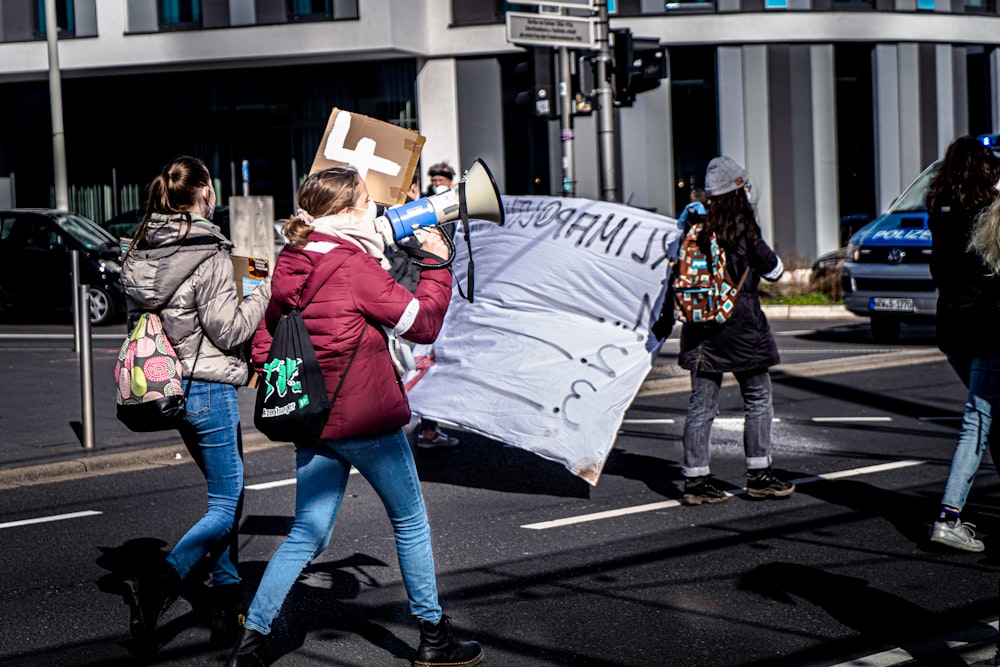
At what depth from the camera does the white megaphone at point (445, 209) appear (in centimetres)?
429

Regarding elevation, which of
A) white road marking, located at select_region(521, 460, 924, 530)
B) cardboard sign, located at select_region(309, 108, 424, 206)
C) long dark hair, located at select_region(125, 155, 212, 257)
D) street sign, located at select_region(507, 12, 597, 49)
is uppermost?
street sign, located at select_region(507, 12, 597, 49)

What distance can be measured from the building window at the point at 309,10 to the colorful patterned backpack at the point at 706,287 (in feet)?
67.8

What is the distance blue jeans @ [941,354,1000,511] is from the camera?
568 centimetres

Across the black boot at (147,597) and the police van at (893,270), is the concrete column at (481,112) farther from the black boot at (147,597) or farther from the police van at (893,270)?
the black boot at (147,597)

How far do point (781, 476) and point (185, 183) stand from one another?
436 centimetres

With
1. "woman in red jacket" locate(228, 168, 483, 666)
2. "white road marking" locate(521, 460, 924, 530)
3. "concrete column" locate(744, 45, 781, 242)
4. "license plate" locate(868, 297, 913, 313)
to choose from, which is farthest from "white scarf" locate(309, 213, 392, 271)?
"concrete column" locate(744, 45, 781, 242)

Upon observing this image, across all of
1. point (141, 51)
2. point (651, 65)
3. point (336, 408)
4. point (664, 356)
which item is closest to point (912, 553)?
point (336, 408)

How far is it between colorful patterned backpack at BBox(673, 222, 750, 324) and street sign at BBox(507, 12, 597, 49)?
737 centimetres

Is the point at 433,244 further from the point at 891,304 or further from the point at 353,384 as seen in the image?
the point at 891,304

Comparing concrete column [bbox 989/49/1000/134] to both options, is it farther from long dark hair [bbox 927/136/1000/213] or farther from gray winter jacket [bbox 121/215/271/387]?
gray winter jacket [bbox 121/215/271/387]

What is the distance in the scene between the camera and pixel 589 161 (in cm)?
2766

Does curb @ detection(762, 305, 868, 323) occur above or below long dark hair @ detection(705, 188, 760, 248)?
below

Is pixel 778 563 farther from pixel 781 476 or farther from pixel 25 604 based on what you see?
pixel 25 604

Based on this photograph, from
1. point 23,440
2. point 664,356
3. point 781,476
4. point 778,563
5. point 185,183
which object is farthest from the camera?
point 664,356
